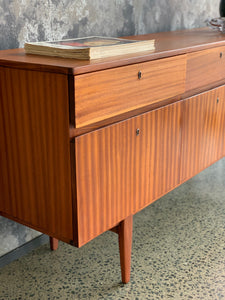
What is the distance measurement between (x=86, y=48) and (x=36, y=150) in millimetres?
432

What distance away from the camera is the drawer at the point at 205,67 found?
6.66 feet

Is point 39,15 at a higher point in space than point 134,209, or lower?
higher

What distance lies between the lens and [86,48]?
1527 mm

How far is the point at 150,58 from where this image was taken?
172cm

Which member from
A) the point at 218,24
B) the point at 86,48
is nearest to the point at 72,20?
the point at 86,48

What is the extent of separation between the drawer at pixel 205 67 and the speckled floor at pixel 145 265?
86cm

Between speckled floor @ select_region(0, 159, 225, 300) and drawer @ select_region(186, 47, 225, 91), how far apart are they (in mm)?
861

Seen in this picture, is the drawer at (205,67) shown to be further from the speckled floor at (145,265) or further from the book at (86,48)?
the speckled floor at (145,265)

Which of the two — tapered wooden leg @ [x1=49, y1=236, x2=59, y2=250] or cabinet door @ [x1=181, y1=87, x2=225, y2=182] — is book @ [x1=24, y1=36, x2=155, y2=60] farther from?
tapered wooden leg @ [x1=49, y1=236, x2=59, y2=250]

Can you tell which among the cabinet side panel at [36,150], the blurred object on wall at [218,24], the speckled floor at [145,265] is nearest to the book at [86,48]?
the cabinet side panel at [36,150]

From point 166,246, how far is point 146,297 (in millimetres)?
436

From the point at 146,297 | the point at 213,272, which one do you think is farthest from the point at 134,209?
the point at 213,272

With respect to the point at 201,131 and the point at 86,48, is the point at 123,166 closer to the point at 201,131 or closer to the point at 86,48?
the point at 86,48

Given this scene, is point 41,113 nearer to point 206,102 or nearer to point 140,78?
point 140,78
